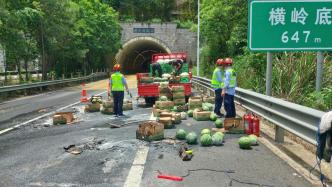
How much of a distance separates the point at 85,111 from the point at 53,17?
21.0 meters

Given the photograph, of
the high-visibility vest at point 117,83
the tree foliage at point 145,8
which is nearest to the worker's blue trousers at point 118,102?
the high-visibility vest at point 117,83

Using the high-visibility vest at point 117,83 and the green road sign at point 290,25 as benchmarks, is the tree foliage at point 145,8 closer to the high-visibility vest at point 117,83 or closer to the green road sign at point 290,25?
the high-visibility vest at point 117,83

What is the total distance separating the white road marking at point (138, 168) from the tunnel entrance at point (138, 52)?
176 feet

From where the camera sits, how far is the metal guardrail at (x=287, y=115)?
631 centimetres

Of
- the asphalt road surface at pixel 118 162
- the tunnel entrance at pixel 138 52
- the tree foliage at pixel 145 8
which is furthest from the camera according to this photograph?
the tree foliage at pixel 145 8

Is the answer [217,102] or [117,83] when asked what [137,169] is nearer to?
[217,102]

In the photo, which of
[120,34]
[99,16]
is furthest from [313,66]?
[120,34]

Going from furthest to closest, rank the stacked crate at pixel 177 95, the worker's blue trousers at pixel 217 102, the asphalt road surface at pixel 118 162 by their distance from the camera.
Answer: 1. the stacked crate at pixel 177 95
2. the worker's blue trousers at pixel 217 102
3. the asphalt road surface at pixel 118 162

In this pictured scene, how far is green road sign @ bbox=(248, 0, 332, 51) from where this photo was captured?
9.97 metres

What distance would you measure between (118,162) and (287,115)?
10.3 feet

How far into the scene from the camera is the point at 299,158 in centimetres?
718

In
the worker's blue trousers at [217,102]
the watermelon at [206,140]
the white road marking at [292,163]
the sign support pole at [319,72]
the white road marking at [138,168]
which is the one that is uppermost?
the sign support pole at [319,72]

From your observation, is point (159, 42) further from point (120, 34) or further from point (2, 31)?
point (2, 31)

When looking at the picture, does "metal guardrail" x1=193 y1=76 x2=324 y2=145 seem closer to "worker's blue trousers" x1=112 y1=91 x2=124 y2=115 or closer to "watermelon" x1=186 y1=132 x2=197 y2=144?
"watermelon" x1=186 y1=132 x2=197 y2=144
